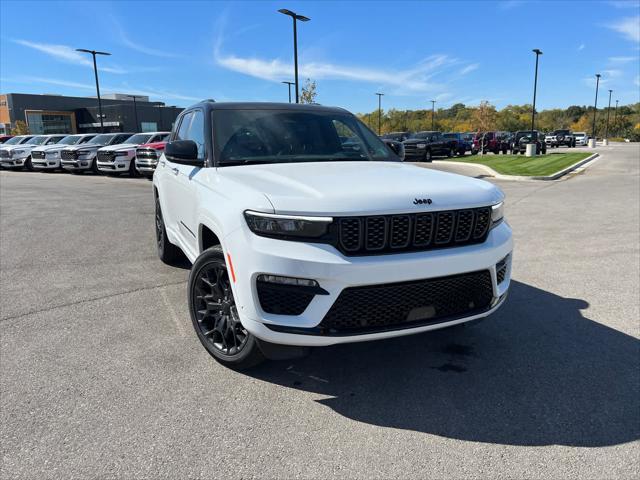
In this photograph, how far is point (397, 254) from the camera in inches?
108

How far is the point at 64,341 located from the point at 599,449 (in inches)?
146

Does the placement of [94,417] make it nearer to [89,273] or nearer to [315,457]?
[315,457]

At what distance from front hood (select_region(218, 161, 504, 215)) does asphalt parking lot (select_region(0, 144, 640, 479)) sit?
1199 mm

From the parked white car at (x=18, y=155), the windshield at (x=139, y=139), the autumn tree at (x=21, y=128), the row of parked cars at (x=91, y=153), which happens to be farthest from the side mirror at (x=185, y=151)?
the autumn tree at (x=21, y=128)

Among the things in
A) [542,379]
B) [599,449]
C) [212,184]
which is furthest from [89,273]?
[599,449]

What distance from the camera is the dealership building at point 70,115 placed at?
8162cm

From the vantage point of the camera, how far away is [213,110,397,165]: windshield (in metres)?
3.89

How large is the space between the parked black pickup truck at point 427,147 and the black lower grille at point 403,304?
2461cm

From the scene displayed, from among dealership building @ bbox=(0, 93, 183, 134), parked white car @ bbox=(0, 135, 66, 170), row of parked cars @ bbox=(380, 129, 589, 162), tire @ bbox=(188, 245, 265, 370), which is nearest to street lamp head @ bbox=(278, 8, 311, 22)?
row of parked cars @ bbox=(380, 129, 589, 162)

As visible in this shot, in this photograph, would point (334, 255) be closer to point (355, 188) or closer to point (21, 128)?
point (355, 188)

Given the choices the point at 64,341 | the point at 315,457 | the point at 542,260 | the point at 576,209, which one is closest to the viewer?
the point at 315,457

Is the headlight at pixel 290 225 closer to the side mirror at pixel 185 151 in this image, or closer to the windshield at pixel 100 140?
the side mirror at pixel 185 151

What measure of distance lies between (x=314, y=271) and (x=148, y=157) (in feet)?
54.6

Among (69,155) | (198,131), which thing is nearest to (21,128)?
(69,155)
